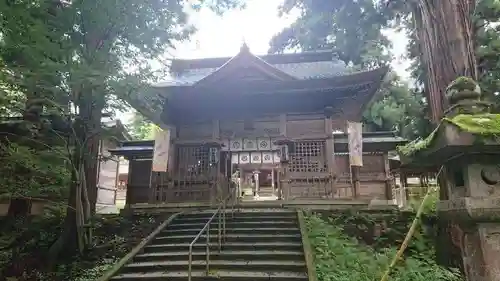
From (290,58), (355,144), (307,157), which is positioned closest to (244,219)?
(307,157)

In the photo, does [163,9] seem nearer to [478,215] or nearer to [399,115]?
[478,215]

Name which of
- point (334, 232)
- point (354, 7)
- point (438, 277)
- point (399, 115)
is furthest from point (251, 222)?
point (399, 115)

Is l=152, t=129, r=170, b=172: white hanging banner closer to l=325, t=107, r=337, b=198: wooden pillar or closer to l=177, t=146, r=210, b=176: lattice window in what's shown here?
l=177, t=146, r=210, b=176: lattice window

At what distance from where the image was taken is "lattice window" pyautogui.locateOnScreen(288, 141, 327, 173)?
44.8ft

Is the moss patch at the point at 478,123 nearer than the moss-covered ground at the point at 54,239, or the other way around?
the moss patch at the point at 478,123

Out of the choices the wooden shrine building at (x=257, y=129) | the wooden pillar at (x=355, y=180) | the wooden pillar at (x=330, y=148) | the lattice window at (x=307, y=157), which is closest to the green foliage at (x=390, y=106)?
the wooden shrine building at (x=257, y=129)

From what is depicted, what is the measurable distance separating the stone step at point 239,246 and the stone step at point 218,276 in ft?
3.49

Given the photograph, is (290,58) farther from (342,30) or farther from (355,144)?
(355,144)

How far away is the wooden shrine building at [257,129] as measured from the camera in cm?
1316

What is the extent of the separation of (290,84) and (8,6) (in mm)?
9606

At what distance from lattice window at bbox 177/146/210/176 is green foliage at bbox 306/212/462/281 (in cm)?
672

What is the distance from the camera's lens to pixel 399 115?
22.2 meters

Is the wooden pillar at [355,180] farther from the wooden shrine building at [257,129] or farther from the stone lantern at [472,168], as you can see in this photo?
the stone lantern at [472,168]

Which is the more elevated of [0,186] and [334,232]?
[0,186]
